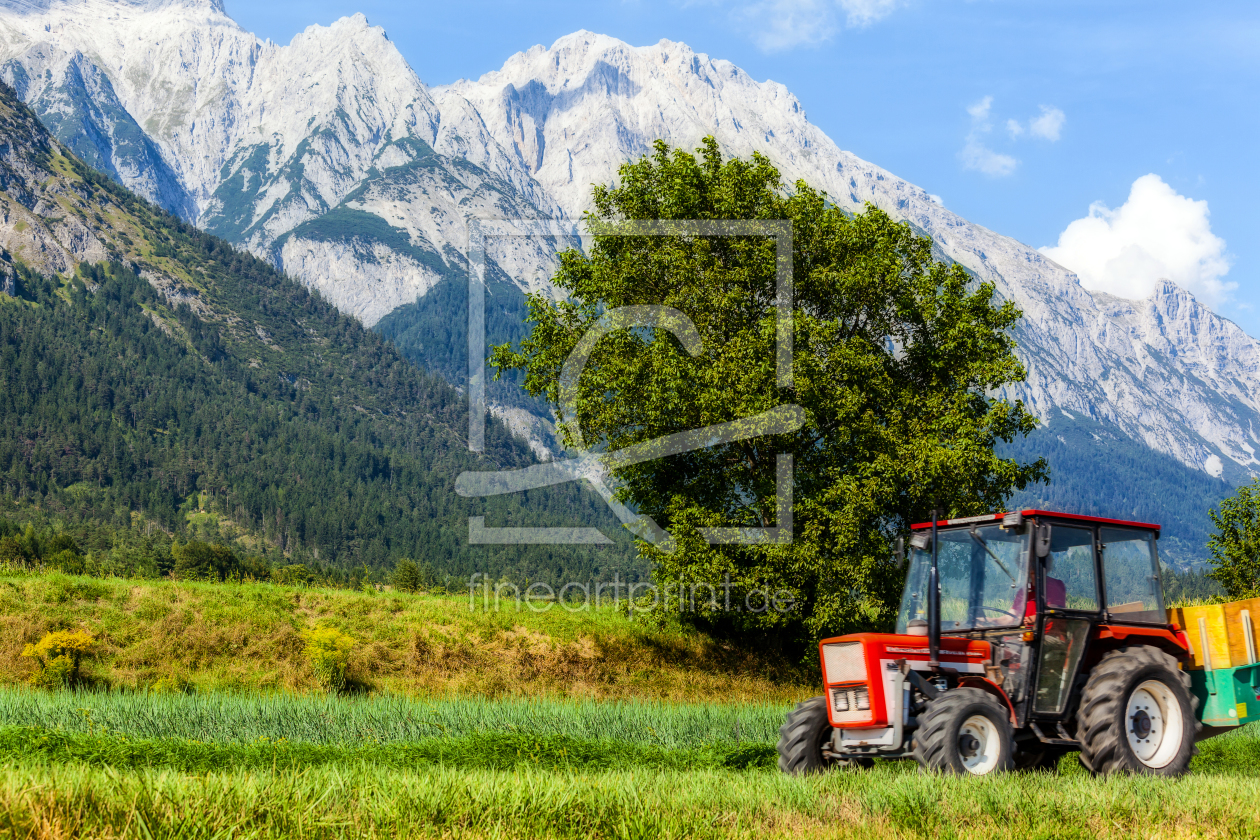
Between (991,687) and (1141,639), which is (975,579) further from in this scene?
(1141,639)

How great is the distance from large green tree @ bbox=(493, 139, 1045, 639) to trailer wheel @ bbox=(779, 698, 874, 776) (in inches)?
395

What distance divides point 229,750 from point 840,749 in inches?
294

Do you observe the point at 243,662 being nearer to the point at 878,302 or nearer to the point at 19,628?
the point at 19,628

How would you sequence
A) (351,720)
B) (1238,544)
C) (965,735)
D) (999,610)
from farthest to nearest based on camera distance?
(1238,544) → (351,720) → (999,610) → (965,735)

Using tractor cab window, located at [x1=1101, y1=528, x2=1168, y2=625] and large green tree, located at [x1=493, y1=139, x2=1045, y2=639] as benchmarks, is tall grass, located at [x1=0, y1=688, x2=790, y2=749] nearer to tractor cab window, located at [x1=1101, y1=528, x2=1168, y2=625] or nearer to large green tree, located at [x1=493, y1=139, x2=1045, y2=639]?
tractor cab window, located at [x1=1101, y1=528, x2=1168, y2=625]

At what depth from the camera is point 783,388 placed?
22125mm

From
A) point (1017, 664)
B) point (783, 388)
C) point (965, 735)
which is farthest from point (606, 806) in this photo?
point (783, 388)

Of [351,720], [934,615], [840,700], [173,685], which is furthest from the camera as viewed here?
[173,685]

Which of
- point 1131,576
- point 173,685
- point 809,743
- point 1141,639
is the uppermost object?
point 1131,576

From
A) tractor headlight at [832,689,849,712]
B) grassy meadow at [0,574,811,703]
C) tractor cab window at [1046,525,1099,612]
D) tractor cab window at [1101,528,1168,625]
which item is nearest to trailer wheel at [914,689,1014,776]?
tractor headlight at [832,689,849,712]

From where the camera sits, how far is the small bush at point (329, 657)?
21562 mm

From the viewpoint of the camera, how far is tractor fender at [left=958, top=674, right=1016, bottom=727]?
35.8ft

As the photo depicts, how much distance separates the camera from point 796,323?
21969mm

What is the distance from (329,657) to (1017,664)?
15.8 metres
